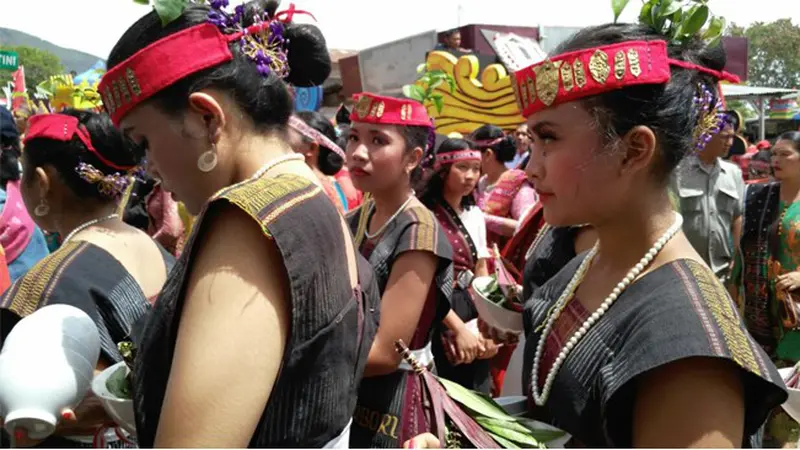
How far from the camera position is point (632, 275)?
1497 millimetres

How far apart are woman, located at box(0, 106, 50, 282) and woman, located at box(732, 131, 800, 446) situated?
452 centimetres

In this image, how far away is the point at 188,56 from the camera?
1.40 metres

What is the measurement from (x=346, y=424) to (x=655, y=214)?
2.66ft

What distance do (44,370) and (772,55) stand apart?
27612 millimetres

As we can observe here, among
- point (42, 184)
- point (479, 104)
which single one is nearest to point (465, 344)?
point (42, 184)

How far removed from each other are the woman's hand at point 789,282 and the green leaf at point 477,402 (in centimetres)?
275

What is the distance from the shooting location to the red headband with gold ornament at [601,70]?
1504 mm

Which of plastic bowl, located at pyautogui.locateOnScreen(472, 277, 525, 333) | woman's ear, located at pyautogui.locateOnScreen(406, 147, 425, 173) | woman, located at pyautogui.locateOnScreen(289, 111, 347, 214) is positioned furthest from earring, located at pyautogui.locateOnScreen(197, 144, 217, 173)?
woman, located at pyautogui.locateOnScreen(289, 111, 347, 214)

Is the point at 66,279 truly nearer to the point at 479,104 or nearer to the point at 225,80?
the point at 225,80

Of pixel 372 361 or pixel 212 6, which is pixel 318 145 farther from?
pixel 212 6

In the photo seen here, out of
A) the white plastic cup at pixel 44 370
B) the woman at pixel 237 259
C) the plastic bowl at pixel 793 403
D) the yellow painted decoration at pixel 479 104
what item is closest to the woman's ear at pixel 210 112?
the woman at pixel 237 259

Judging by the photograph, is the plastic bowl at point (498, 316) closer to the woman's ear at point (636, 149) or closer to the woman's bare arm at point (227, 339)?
the woman's ear at point (636, 149)

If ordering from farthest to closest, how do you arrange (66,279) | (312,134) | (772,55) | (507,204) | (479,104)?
1. (772,55)
2. (479,104)
3. (507,204)
4. (312,134)
5. (66,279)

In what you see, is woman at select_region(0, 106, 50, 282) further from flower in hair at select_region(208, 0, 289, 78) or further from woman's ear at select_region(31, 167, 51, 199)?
flower in hair at select_region(208, 0, 289, 78)
